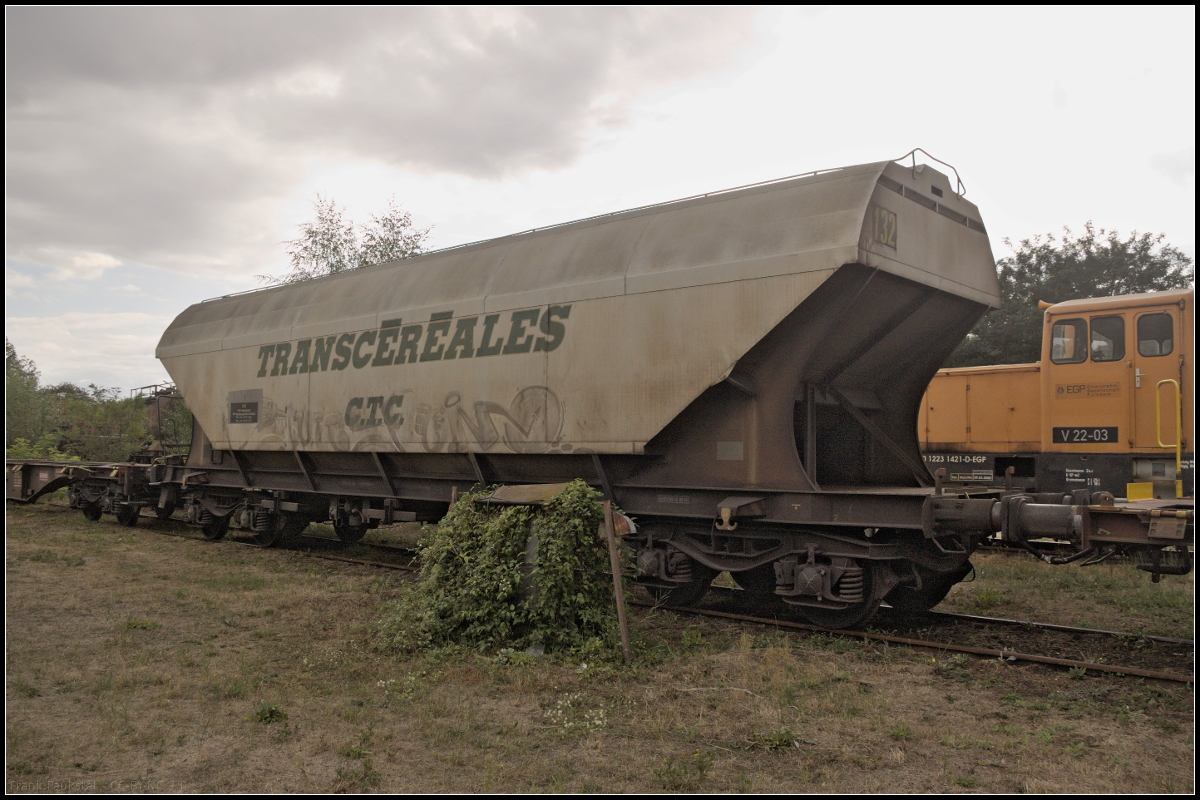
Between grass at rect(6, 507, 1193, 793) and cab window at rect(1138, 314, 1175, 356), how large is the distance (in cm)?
742

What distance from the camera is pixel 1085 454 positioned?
12.3 m

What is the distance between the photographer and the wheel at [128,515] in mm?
16703

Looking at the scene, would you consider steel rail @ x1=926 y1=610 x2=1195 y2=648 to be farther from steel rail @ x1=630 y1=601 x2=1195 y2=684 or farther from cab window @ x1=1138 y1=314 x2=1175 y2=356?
cab window @ x1=1138 y1=314 x2=1175 y2=356

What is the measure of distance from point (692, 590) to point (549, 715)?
11.8ft

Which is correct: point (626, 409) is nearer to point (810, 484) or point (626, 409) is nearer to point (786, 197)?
point (810, 484)

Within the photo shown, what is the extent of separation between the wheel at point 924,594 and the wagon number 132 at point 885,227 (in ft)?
11.4

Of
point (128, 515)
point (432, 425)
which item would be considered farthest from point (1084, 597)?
point (128, 515)

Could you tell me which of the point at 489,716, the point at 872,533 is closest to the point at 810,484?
the point at 872,533

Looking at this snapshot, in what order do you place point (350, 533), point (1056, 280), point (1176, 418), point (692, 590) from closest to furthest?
point (692, 590) → point (1176, 418) → point (350, 533) → point (1056, 280)

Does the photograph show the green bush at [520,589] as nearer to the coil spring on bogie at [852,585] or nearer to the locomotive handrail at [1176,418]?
the coil spring on bogie at [852,585]

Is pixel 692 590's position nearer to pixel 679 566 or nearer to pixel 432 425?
pixel 679 566

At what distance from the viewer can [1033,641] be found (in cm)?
773

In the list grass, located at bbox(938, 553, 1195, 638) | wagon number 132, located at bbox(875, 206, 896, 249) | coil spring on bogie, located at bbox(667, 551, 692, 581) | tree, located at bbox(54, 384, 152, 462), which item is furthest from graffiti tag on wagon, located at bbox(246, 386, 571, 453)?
tree, located at bbox(54, 384, 152, 462)

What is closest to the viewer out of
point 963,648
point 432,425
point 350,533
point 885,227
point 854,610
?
point 963,648
